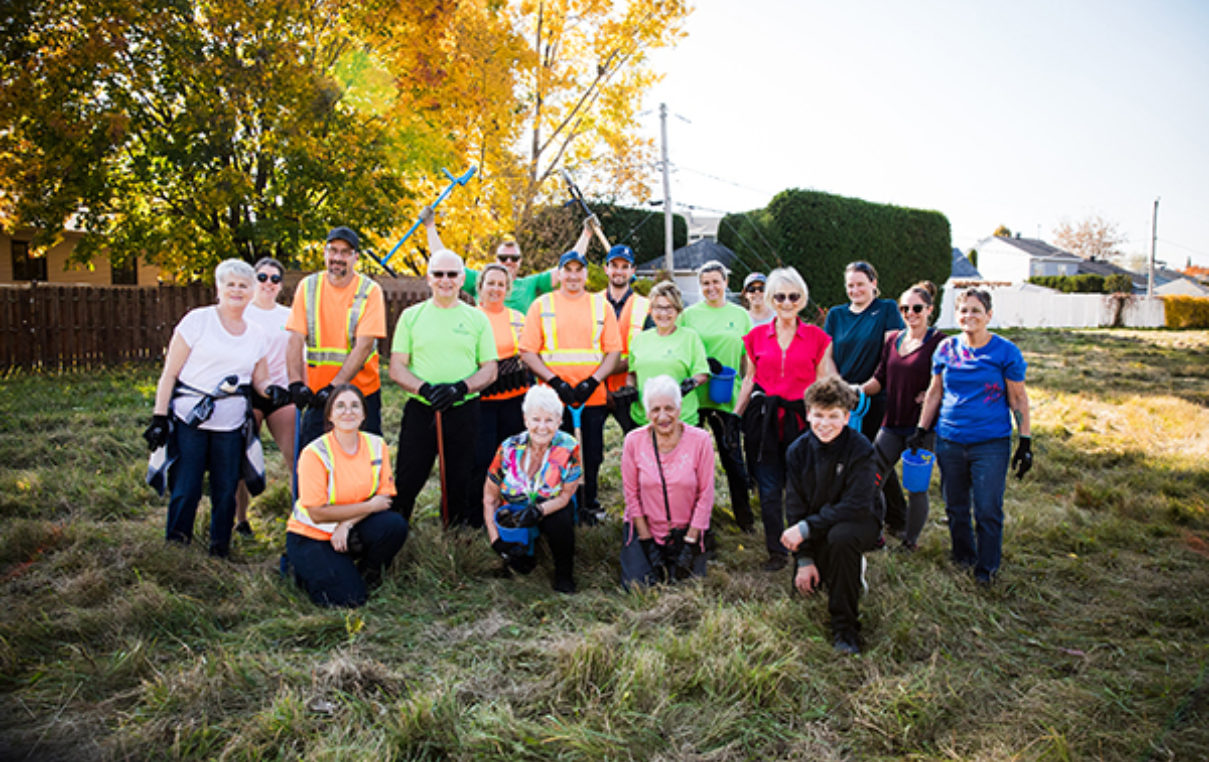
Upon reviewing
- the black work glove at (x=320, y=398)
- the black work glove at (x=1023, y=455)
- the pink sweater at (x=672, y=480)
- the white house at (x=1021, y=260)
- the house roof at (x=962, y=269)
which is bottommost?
the pink sweater at (x=672, y=480)

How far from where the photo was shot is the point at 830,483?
3576 mm

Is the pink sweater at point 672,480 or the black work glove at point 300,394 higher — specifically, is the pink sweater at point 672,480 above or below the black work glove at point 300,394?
below

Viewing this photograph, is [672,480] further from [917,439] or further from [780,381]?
[917,439]

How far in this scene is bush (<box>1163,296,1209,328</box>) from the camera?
31.3 m

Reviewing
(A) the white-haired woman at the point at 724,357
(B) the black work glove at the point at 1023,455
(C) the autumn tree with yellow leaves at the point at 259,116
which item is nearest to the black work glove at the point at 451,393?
(A) the white-haired woman at the point at 724,357

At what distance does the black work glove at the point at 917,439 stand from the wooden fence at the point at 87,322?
13.7 metres

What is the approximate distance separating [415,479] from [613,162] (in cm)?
1454

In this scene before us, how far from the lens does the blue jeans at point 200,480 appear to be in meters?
4.19

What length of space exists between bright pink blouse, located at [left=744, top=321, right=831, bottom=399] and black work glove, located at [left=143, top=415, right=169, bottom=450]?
3.42 meters

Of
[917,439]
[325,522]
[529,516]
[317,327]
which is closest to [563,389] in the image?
[529,516]

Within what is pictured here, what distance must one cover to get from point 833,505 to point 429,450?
2.34 meters

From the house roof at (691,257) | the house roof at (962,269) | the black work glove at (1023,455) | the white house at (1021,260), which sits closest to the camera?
the black work glove at (1023,455)

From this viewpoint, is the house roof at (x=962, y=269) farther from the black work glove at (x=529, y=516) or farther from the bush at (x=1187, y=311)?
the black work glove at (x=529, y=516)

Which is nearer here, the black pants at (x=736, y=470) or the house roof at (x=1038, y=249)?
the black pants at (x=736, y=470)
